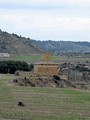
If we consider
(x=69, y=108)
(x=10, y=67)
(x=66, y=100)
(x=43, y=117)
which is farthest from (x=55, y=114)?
(x=10, y=67)

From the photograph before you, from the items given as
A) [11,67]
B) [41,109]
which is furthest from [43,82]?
[41,109]

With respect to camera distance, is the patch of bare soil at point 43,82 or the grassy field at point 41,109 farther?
the patch of bare soil at point 43,82

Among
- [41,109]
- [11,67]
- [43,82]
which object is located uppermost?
[11,67]

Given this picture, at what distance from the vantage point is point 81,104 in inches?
1559

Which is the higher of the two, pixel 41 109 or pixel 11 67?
pixel 11 67

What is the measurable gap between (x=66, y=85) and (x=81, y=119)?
125ft

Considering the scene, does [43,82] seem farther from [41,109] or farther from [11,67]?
[41,109]

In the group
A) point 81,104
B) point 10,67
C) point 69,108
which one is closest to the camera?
point 69,108

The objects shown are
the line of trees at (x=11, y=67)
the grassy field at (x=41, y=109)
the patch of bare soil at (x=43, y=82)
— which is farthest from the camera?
the line of trees at (x=11, y=67)

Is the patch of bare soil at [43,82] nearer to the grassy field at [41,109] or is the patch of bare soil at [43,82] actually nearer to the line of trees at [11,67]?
the grassy field at [41,109]

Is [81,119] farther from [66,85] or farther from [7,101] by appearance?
[66,85]

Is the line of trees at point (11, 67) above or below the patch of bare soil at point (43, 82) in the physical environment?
above

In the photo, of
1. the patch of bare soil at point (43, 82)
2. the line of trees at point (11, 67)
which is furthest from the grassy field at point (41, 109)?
the line of trees at point (11, 67)

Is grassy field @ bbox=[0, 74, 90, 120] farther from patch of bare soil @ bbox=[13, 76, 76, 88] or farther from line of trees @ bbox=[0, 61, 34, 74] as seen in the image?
line of trees @ bbox=[0, 61, 34, 74]
